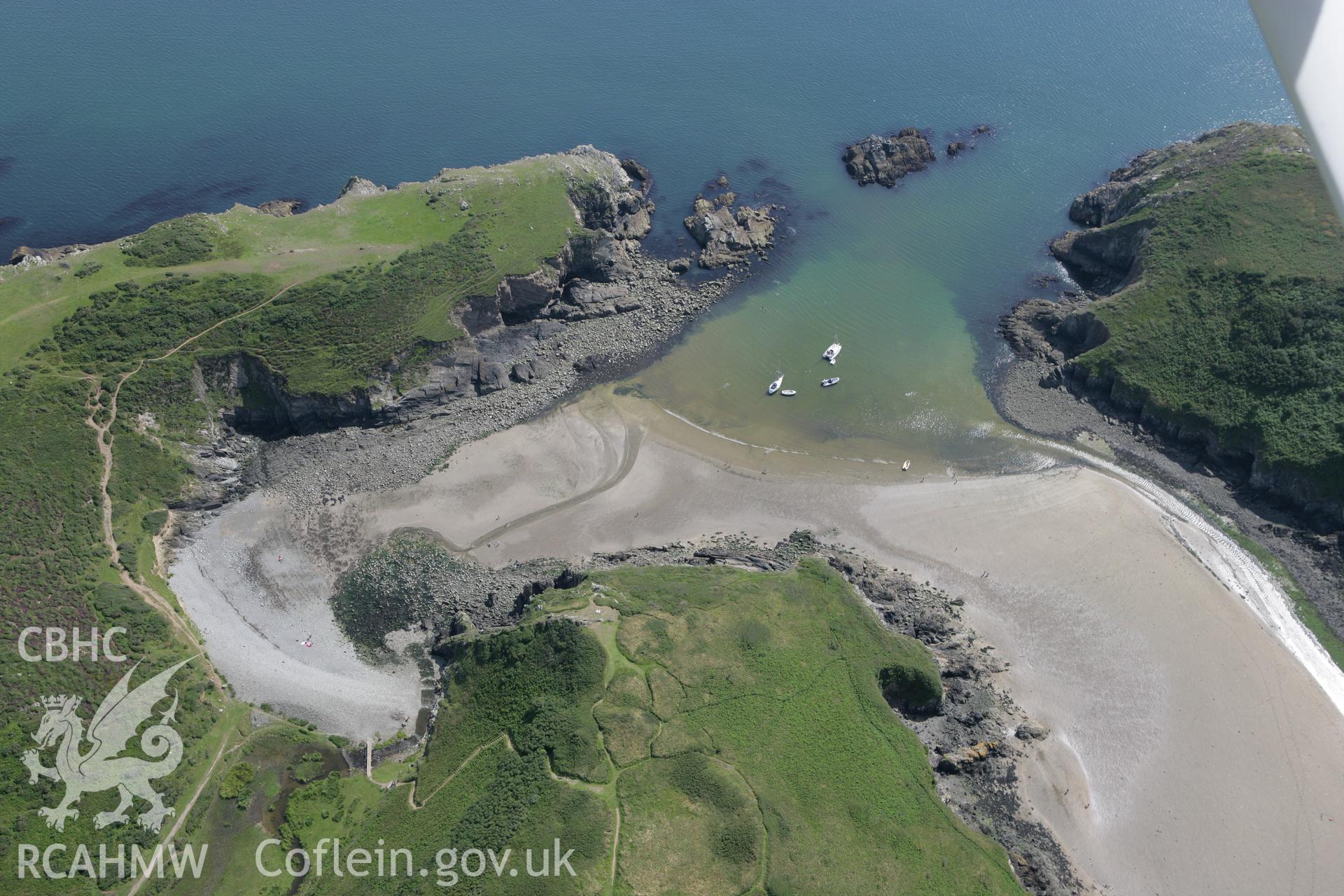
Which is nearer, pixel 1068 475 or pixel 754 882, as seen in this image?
pixel 754 882

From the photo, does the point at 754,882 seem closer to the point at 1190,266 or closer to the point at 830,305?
the point at 830,305

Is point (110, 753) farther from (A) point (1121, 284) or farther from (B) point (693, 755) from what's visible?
(A) point (1121, 284)

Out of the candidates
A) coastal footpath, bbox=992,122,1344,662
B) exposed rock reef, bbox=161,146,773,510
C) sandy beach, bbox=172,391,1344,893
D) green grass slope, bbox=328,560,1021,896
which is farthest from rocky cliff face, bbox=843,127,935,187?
green grass slope, bbox=328,560,1021,896

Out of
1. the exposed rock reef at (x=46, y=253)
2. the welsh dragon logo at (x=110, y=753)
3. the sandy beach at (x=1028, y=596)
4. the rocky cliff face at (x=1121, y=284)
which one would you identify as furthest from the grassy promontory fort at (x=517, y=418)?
the sandy beach at (x=1028, y=596)

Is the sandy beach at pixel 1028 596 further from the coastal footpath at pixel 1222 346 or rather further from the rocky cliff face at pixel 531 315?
the rocky cliff face at pixel 531 315

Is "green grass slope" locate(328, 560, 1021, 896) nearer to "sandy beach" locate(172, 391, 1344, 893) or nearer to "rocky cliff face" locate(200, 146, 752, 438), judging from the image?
"sandy beach" locate(172, 391, 1344, 893)

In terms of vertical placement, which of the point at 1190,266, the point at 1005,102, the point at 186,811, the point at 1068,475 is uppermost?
the point at 1005,102

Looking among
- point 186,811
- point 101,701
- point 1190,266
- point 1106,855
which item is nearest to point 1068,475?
point 1190,266
